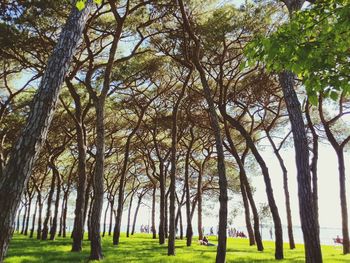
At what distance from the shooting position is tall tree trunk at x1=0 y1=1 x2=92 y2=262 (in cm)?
488

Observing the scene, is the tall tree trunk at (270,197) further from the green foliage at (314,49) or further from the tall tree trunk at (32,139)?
the green foliage at (314,49)

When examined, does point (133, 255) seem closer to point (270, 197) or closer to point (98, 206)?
point (98, 206)

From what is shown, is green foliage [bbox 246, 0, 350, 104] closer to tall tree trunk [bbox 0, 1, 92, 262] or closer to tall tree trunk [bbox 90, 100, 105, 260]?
tall tree trunk [bbox 0, 1, 92, 262]

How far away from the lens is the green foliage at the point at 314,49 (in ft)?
15.3

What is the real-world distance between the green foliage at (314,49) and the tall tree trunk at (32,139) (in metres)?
3.08

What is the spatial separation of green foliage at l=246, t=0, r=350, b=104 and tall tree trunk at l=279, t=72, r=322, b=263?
14.1ft

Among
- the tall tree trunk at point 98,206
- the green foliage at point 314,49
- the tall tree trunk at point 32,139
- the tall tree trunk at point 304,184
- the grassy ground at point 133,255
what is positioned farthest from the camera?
the grassy ground at point 133,255

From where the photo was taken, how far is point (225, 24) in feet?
53.9

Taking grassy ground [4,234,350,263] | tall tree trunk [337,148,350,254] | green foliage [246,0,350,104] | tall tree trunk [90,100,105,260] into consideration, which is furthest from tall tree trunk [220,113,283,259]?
green foliage [246,0,350,104]

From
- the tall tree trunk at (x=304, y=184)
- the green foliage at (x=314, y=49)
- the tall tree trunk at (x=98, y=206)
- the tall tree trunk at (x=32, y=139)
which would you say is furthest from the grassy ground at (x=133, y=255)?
the green foliage at (x=314, y=49)

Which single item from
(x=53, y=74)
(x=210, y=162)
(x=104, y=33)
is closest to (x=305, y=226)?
(x=53, y=74)

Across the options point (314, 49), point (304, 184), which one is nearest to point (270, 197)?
point (304, 184)

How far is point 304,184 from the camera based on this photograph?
28.8 feet

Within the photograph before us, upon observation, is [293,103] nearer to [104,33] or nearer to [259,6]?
[259,6]
